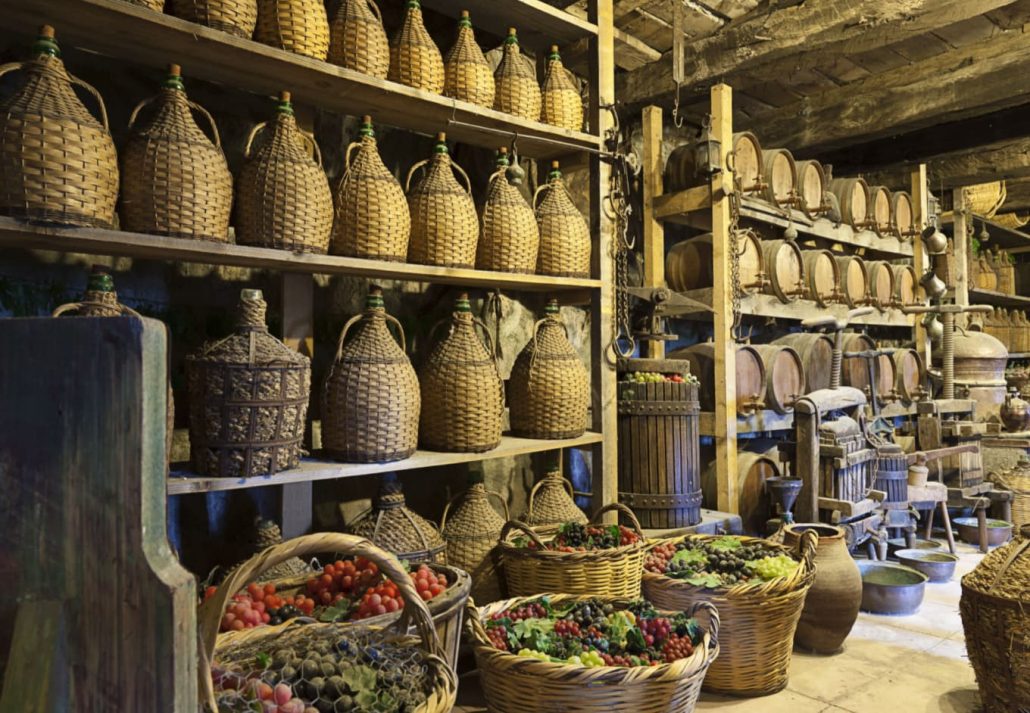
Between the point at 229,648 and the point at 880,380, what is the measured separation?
5421 millimetres

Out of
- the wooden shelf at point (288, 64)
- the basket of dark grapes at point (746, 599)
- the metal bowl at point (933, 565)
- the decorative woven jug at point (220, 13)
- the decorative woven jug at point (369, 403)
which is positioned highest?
the decorative woven jug at point (220, 13)

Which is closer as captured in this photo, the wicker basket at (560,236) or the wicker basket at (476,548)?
the wicker basket at (476,548)

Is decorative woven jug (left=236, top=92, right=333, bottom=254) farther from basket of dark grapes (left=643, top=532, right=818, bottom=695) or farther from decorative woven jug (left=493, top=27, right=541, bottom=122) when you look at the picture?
basket of dark grapes (left=643, top=532, right=818, bottom=695)

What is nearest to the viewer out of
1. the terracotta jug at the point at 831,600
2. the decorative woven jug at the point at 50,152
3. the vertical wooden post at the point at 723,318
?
the decorative woven jug at the point at 50,152

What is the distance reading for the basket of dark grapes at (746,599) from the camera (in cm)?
258

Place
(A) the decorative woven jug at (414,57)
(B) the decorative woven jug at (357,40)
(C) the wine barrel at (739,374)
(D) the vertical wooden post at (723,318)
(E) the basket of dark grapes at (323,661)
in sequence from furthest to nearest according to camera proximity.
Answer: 1. (C) the wine barrel at (739,374)
2. (D) the vertical wooden post at (723,318)
3. (A) the decorative woven jug at (414,57)
4. (B) the decorative woven jug at (357,40)
5. (E) the basket of dark grapes at (323,661)

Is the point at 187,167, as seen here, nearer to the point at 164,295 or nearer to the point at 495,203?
the point at 164,295

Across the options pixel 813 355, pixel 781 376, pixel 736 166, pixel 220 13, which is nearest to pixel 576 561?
pixel 220 13

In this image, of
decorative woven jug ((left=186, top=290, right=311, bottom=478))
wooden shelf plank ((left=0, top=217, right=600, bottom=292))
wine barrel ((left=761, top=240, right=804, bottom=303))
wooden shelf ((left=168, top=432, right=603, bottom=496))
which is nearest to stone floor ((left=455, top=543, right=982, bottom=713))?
wooden shelf ((left=168, top=432, right=603, bottom=496))

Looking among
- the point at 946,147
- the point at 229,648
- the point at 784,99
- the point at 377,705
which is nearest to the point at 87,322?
the point at 377,705

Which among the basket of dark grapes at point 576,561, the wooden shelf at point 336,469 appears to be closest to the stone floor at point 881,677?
the basket of dark grapes at point 576,561

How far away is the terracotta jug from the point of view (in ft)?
9.83

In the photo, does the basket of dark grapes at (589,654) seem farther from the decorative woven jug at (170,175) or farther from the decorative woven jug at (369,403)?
the decorative woven jug at (170,175)

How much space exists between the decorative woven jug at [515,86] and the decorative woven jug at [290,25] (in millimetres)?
915
